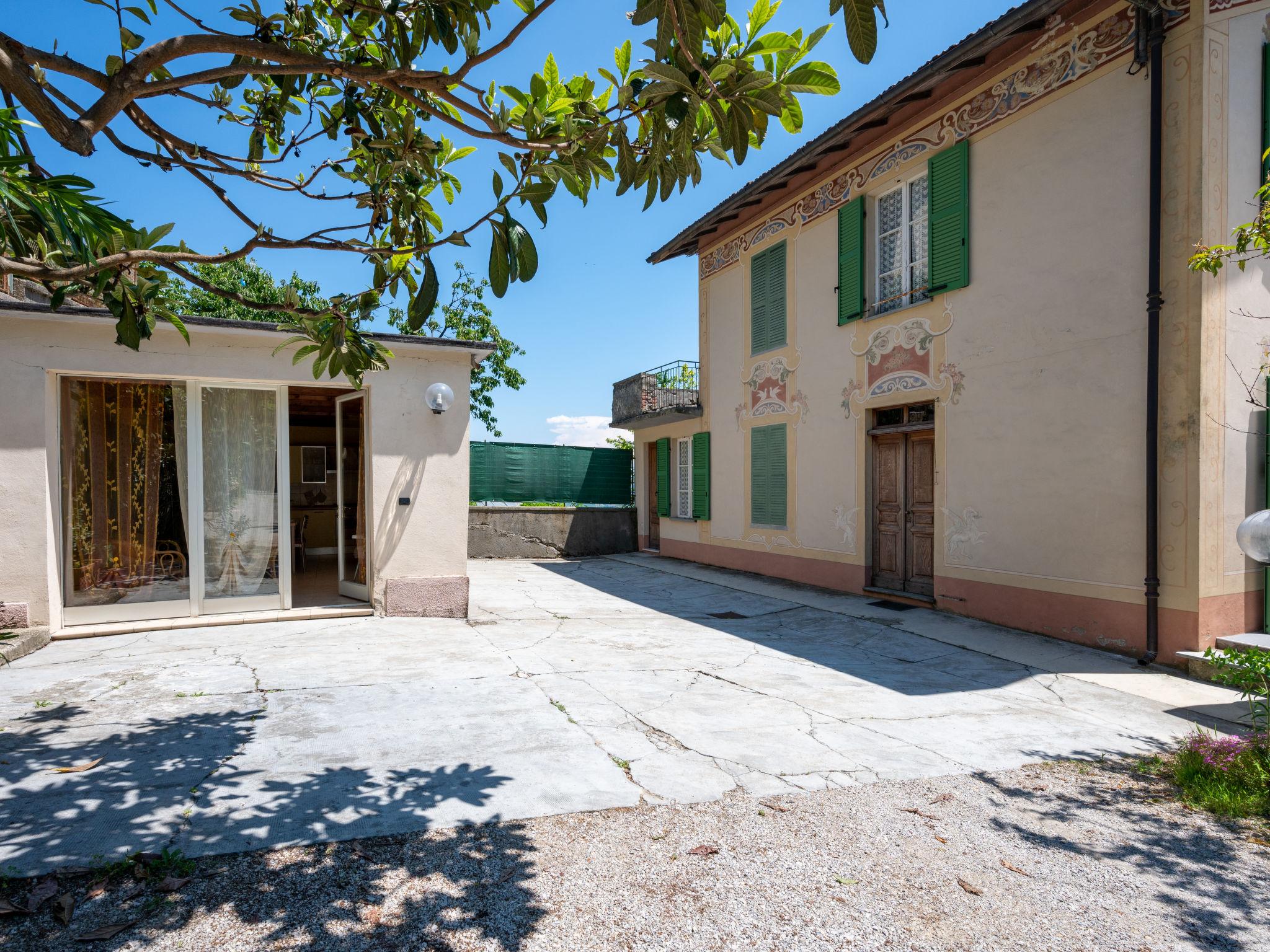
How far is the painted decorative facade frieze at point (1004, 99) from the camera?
624cm

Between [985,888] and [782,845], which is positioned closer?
[985,888]

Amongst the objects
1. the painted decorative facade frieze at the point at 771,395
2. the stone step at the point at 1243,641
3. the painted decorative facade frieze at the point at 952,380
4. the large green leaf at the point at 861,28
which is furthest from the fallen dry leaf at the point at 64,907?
the painted decorative facade frieze at the point at 771,395

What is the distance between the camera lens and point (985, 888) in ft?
8.14

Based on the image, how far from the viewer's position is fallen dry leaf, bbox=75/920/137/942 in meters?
2.06

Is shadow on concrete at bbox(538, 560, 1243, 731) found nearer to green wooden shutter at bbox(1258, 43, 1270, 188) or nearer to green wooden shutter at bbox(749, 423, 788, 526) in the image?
green wooden shutter at bbox(749, 423, 788, 526)

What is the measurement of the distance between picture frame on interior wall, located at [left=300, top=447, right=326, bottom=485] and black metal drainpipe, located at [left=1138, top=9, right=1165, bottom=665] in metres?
12.1

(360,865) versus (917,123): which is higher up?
(917,123)

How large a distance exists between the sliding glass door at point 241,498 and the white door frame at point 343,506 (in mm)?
757

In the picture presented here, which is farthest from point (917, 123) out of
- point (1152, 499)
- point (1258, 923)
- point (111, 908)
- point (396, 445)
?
point (111, 908)

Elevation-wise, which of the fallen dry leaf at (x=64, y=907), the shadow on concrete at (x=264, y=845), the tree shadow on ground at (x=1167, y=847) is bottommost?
the tree shadow on ground at (x=1167, y=847)

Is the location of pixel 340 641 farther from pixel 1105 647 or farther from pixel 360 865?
pixel 1105 647

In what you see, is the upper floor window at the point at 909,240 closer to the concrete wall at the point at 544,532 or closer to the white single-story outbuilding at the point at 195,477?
the white single-story outbuilding at the point at 195,477

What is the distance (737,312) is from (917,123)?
4200 millimetres

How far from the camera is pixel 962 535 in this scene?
304 inches
